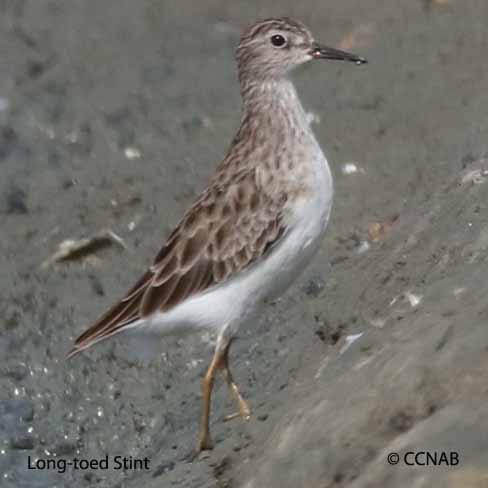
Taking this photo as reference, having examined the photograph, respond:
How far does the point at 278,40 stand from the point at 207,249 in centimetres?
131

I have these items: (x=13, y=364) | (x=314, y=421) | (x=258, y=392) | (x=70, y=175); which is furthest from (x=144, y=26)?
(x=314, y=421)

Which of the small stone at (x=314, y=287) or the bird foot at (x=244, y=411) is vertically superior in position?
the small stone at (x=314, y=287)

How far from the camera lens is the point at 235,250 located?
7527 millimetres

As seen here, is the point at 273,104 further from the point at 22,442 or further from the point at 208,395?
the point at 22,442

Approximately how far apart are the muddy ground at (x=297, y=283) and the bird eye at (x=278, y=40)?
1.15 m

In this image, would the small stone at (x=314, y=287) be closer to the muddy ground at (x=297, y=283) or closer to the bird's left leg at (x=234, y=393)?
the muddy ground at (x=297, y=283)

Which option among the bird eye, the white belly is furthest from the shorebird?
the bird eye

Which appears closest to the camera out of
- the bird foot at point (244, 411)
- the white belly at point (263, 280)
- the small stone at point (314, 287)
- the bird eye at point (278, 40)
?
the white belly at point (263, 280)

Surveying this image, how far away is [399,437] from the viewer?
5.68 metres

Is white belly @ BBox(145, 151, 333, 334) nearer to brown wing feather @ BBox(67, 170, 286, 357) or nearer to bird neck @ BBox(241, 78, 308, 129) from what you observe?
brown wing feather @ BBox(67, 170, 286, 357)

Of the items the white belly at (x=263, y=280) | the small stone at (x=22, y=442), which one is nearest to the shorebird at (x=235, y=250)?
the white belly at (x=263, y=280)

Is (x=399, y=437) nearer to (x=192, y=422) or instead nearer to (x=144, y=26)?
(x=192, y=422)

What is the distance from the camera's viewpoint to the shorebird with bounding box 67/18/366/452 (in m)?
7.46

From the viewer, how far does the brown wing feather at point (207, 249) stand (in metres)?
7.49
